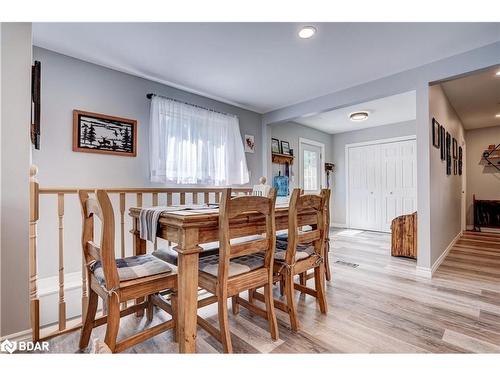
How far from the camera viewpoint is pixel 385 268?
10.1ft

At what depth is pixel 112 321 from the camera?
129 centimetres

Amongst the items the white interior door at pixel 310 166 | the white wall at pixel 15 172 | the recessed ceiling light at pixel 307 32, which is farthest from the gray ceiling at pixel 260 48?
the white interior door at pixel 310 166

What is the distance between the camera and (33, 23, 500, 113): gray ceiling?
6.95ft

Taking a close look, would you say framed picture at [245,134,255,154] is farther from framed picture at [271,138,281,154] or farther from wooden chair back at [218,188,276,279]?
Answer: wooden chair back at [218,188,276,279]

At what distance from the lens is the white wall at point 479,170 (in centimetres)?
562

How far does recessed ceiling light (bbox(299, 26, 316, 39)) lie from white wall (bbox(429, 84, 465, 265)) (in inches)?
62.4

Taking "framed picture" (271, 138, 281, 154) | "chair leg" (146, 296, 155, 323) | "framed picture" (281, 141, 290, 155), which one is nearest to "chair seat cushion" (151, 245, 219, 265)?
"chair leg" (146, 296, 155, 323)

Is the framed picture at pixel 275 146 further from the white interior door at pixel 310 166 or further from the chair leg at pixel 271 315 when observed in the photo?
the chair leg at pixel 271 315

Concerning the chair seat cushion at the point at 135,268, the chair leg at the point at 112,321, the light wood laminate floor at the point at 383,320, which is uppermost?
the chair seat cushion at the point at 135,268

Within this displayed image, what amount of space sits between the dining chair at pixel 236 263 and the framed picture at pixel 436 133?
2423 mm

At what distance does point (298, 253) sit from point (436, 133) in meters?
2.45

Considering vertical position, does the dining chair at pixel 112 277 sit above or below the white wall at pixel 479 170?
below

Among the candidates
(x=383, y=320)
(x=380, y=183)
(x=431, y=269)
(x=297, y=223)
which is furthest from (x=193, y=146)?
(x=380, y=183)
